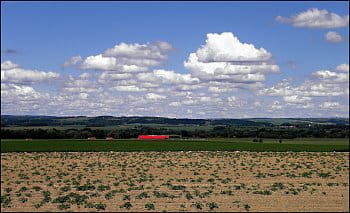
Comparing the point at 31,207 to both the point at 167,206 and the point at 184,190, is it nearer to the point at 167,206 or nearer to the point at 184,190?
the point at 167,206

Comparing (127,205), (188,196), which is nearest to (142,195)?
(188,196)

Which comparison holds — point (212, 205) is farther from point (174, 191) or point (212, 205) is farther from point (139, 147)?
point (139, 147)

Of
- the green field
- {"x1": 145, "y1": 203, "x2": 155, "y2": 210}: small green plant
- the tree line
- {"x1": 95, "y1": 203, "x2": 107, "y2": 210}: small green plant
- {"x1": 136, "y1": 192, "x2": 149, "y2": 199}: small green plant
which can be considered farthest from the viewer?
the tree line

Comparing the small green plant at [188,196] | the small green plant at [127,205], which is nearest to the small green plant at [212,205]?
the small green plant at [188,196]

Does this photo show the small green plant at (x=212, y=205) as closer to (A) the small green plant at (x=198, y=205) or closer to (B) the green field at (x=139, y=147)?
(A) the small green plant at (x=198, y=205)

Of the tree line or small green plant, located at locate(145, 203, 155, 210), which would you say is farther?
the tree line

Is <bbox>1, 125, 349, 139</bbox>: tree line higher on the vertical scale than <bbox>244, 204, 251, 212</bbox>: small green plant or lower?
higher

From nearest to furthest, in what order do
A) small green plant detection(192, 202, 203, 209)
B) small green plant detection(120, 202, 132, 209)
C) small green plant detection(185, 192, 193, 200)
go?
small green plant detection(120, 202, 132, 209), small green plant detection(192, 202, 203, 209), small green plant detection(185, 192, 193, 200)

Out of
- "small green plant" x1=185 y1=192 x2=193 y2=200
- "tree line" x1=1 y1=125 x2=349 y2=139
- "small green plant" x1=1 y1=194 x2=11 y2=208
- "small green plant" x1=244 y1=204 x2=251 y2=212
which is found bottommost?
"small green plant" x1=1 y1=194 x2=11 y2=208

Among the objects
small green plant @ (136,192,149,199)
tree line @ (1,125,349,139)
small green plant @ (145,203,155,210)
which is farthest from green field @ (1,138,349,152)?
small green plant @ (145,203,155,210)

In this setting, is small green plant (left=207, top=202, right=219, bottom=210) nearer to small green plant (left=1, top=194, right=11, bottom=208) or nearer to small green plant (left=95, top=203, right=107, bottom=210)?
small green plant (left=95, top=203, right=107, bottom=210)

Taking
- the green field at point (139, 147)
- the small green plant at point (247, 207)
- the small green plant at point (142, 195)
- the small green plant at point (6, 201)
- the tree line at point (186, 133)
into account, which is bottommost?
the green field at point (139, 147)

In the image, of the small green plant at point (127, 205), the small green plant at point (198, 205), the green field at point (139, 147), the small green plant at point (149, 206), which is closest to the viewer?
the small green plant at point (149, 206)

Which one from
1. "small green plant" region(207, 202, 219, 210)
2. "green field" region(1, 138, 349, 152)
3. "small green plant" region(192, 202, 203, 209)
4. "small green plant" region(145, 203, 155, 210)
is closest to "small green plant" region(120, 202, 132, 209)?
"small green plant" region(145, 203, 155, 210)
